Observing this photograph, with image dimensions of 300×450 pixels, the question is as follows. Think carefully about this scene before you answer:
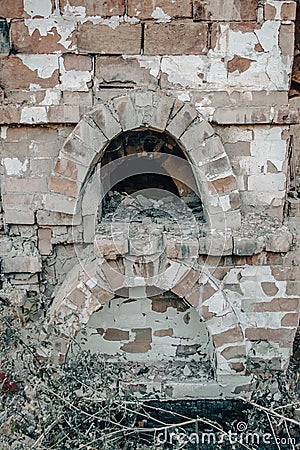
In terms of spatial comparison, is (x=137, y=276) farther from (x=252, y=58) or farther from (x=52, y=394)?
(x=252, y=58)

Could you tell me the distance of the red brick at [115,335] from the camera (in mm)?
5207

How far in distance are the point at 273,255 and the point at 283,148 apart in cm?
92

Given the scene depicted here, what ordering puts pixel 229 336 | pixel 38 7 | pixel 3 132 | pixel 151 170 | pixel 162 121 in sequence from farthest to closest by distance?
pixel 151 170 → pixel 229 336 → pixel 3 132 → pixel 162 121 → pixel 38 7

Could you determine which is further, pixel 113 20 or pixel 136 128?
pixel 136 128

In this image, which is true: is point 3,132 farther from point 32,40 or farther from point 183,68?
point 183,68

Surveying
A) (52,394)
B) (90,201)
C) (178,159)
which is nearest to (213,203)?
(178,159)

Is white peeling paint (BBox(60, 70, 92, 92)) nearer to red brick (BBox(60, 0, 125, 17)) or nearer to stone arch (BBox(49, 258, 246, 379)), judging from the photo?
red brick (BBox(60, 0, 125, 17))

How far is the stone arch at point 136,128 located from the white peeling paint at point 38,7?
0.85 m

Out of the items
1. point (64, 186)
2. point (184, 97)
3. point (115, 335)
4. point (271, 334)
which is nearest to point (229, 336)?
point (271, 334)

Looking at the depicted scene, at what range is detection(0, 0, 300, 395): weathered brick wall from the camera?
4.32 meters

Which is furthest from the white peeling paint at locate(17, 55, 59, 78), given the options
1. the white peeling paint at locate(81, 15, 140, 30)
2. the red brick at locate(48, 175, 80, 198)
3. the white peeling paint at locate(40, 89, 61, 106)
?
the red brick at locate(48, 175, 80, 198)

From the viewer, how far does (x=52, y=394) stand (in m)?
4.03

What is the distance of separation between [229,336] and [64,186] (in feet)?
6.25

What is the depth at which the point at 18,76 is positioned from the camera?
4.39 m
